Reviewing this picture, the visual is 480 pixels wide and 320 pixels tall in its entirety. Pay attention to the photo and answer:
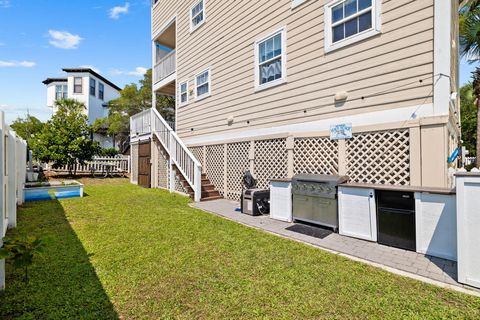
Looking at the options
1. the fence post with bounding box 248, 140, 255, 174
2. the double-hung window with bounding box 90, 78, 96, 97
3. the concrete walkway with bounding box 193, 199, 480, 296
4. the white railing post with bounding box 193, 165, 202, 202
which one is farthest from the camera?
the double-hung window with bounding box 90, 78, 96, 97

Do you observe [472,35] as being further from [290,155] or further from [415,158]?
[290,155]

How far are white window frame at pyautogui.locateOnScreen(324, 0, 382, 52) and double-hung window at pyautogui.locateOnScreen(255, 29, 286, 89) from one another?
1.33m

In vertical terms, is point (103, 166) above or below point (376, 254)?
above

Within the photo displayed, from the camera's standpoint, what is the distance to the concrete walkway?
3.15 m

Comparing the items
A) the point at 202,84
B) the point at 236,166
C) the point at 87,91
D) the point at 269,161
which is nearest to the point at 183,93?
the point at 202,84

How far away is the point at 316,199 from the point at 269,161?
2.39m

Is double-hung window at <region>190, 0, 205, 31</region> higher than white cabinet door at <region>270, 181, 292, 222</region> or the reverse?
higher

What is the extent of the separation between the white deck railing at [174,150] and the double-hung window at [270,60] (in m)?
3.59

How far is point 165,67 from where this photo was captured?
13336 mm

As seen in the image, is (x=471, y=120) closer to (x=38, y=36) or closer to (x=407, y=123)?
(x=407, y=123)

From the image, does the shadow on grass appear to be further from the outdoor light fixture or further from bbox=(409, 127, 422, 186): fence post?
the outdoor light fixture

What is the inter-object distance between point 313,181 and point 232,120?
4331 millimetres

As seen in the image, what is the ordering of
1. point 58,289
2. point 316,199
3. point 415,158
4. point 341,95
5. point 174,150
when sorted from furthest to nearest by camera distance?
point 174,150 → point 341,95 → point 316,199 → point 415,158 → point 58,289

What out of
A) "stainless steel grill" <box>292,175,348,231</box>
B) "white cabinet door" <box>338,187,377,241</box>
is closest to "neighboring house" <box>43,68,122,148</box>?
"stainless steel grill" <box>292,175,348,231</box>
